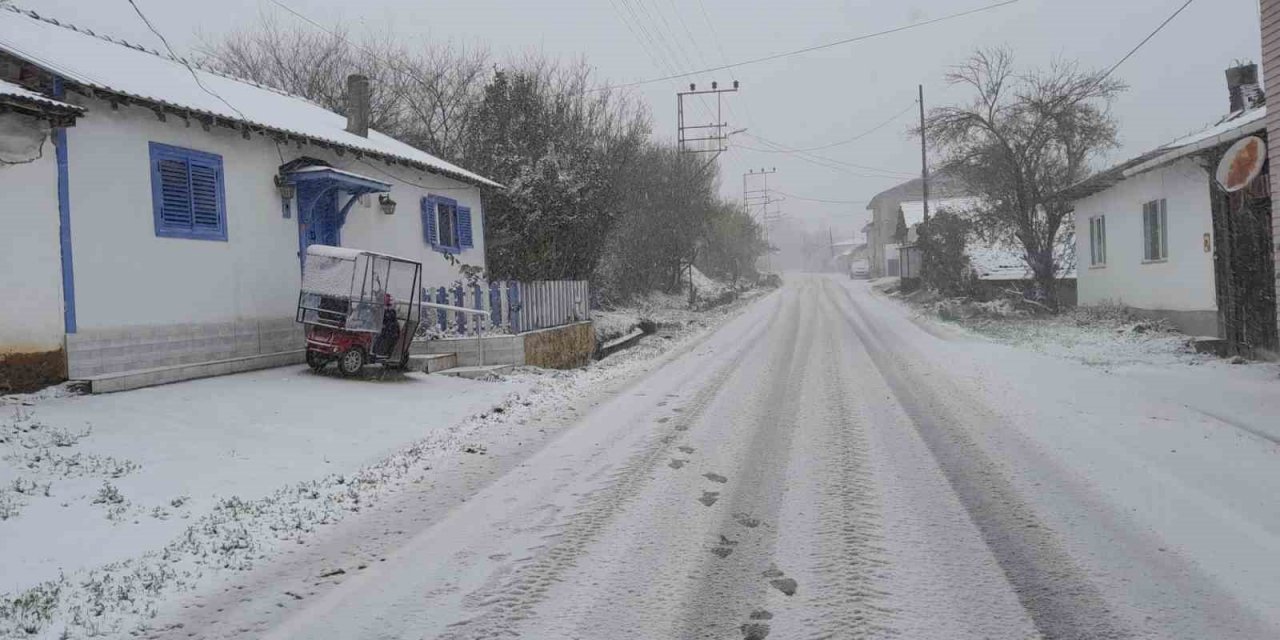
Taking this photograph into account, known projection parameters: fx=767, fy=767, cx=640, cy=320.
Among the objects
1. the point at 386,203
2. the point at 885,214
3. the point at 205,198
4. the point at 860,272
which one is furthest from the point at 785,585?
the point at 885,214

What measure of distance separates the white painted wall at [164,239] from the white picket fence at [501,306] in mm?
2140

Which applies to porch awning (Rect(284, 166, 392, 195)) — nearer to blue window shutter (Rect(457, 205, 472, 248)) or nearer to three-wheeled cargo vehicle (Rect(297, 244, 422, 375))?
three-wheeled cargo vehicle (Rect(297, 244, 422, 375))

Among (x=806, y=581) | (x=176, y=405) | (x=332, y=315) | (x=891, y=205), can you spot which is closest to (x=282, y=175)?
(x=332, y=315)

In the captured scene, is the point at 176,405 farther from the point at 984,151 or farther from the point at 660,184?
the point at 660,184

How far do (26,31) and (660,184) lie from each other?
2432 centimetres

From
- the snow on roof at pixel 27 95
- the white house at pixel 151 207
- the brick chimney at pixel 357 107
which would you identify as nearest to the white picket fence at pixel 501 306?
the white house at pixel 151 207

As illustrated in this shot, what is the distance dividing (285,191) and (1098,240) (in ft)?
60.0

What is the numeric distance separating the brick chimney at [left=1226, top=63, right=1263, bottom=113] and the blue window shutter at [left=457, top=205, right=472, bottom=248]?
16.3 metres

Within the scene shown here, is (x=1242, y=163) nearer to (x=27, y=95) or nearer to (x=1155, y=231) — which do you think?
(x=1155, y=231)

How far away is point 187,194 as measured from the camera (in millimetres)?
9977

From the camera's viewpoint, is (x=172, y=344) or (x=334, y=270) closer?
(x=172, y=344)

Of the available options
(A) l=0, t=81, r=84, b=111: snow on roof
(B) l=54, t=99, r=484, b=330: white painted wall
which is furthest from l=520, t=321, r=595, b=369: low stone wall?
(A) l=0, t=81, r=84, b=111: snow on roof

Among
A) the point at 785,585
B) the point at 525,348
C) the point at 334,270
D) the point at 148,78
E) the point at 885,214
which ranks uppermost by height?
the point at 885,214

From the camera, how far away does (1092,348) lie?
13508mm
